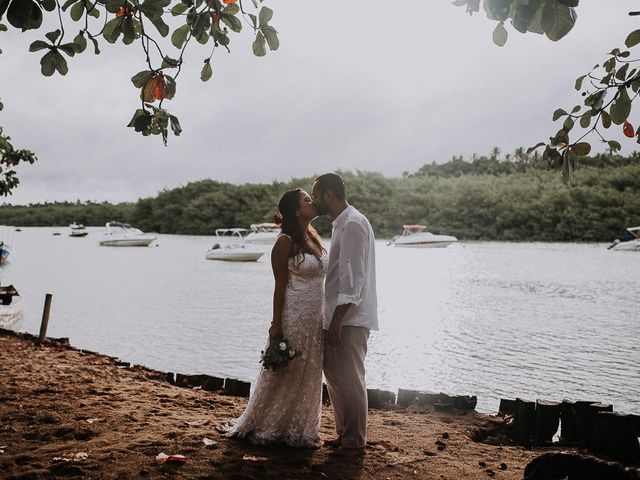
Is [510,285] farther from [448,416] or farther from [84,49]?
[84,49]

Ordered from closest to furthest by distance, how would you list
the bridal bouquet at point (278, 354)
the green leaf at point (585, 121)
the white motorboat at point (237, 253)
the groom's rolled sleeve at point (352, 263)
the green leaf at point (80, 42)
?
the green leaf at point (80, 42) < the green leaf at point (585, 121) < the groom's rolled sleeve at point (352, 263) < the bridal bouquet at point (278, 354) < the white motorboat at point (237, 253)

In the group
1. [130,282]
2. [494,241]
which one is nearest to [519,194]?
[494,241]

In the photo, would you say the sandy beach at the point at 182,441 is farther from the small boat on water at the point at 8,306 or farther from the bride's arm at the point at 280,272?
the small boat on water at the point at 8,306

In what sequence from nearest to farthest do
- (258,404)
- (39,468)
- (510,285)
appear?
(39,468)
(258,404)
(510,285)

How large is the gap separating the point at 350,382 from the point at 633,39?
9.81 ft

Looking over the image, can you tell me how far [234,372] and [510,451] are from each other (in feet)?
21.5

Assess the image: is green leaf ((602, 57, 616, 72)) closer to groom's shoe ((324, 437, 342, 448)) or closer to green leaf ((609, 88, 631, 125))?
green leaf ((609, 88, 631, 125))

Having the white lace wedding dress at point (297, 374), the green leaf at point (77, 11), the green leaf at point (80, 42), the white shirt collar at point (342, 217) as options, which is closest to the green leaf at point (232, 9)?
the green leaf at point (77, 11)

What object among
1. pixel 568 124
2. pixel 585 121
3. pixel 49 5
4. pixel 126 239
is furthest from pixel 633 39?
pixel 126 239

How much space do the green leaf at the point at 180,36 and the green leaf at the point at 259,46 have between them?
367mm

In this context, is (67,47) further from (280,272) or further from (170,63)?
(280,272)

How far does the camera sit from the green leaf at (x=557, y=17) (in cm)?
187

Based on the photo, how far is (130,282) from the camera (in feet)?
91.1

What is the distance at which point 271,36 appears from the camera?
3.09m
